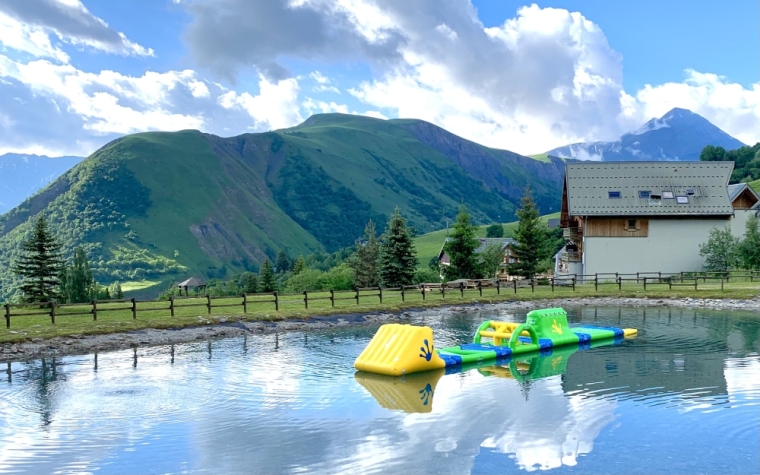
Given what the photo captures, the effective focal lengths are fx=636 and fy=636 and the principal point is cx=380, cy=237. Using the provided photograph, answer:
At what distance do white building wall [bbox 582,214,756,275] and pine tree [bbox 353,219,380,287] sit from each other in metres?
29.2

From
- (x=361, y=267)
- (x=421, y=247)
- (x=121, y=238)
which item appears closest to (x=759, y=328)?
(x=361, y=267)

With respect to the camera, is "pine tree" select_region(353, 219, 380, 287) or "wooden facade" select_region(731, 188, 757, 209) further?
"pine tree" select_region(353, 219, 380, 287)

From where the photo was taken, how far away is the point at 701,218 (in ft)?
197

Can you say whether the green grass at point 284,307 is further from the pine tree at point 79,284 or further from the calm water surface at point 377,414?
the pine tree at point 79,284

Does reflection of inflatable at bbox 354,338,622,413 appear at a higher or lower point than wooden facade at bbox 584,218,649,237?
lower

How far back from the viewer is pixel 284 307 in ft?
133

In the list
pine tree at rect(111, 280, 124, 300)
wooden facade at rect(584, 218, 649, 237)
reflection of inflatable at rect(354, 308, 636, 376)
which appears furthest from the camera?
pine tree at rect(111, 280, 124, 300)

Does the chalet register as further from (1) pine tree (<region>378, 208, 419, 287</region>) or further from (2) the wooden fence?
(1) pine tree (<region>378, 208, 419, 287</region>)

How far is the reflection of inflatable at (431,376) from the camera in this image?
18.8 m

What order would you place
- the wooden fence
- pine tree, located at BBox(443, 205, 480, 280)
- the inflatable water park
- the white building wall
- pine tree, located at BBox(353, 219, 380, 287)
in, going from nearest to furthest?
the inflatable water park
the wooden fence
the white building wall
pine tree, located at BBox(443, 205, 480, 280)
pine tree, located at BBox(353, 219, 380, 287)

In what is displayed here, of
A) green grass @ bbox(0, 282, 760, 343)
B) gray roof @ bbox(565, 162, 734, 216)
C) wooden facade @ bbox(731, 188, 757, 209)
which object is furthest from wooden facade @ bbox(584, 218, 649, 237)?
wooden facade @ bbox(731, 188, 757, 209)

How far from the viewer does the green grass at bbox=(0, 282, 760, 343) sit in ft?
102

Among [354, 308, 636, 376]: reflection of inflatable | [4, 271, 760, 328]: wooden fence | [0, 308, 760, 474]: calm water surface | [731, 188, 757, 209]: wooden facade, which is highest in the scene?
[731, 188, 757, 209]: wooden facade

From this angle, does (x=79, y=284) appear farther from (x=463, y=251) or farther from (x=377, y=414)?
(x=377, y=414)
